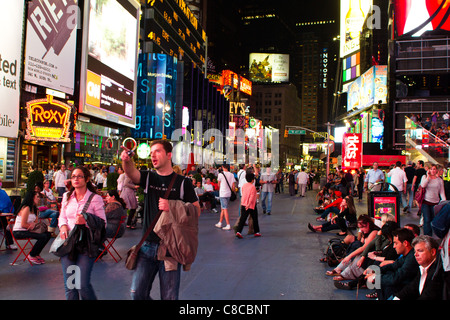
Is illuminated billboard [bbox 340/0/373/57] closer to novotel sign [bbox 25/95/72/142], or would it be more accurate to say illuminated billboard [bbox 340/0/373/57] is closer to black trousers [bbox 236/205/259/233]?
novotel sign [bbox 25/95/72/142]

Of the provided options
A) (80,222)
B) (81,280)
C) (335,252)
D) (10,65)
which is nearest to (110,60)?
(10,65)

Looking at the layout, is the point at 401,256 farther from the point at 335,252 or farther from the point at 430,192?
the point at 430,192

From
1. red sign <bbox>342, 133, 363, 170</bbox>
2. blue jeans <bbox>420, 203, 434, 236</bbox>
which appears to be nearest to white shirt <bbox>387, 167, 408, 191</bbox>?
blue jeans <bbox>420, 203, 434, 236</bbox>

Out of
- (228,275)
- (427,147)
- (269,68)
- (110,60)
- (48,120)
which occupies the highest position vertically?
(269,68)

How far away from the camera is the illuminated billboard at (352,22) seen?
7488 cm

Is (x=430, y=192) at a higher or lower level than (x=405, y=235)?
higher

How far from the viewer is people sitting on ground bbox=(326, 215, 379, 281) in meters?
7.02

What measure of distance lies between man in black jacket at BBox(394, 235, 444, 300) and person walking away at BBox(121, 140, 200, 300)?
2.40 m

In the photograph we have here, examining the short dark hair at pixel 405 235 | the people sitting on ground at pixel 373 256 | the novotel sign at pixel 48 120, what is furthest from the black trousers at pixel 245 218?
the novotel sign at pixel 48 120

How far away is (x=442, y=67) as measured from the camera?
149 feet

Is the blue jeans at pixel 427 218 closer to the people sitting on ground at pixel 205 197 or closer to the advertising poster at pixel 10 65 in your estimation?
the people sitting on ground at pixel 205 197

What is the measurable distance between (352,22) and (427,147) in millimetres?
55349

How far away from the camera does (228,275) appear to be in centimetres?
715

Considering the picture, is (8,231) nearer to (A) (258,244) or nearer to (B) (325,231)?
(A) (258,244)
